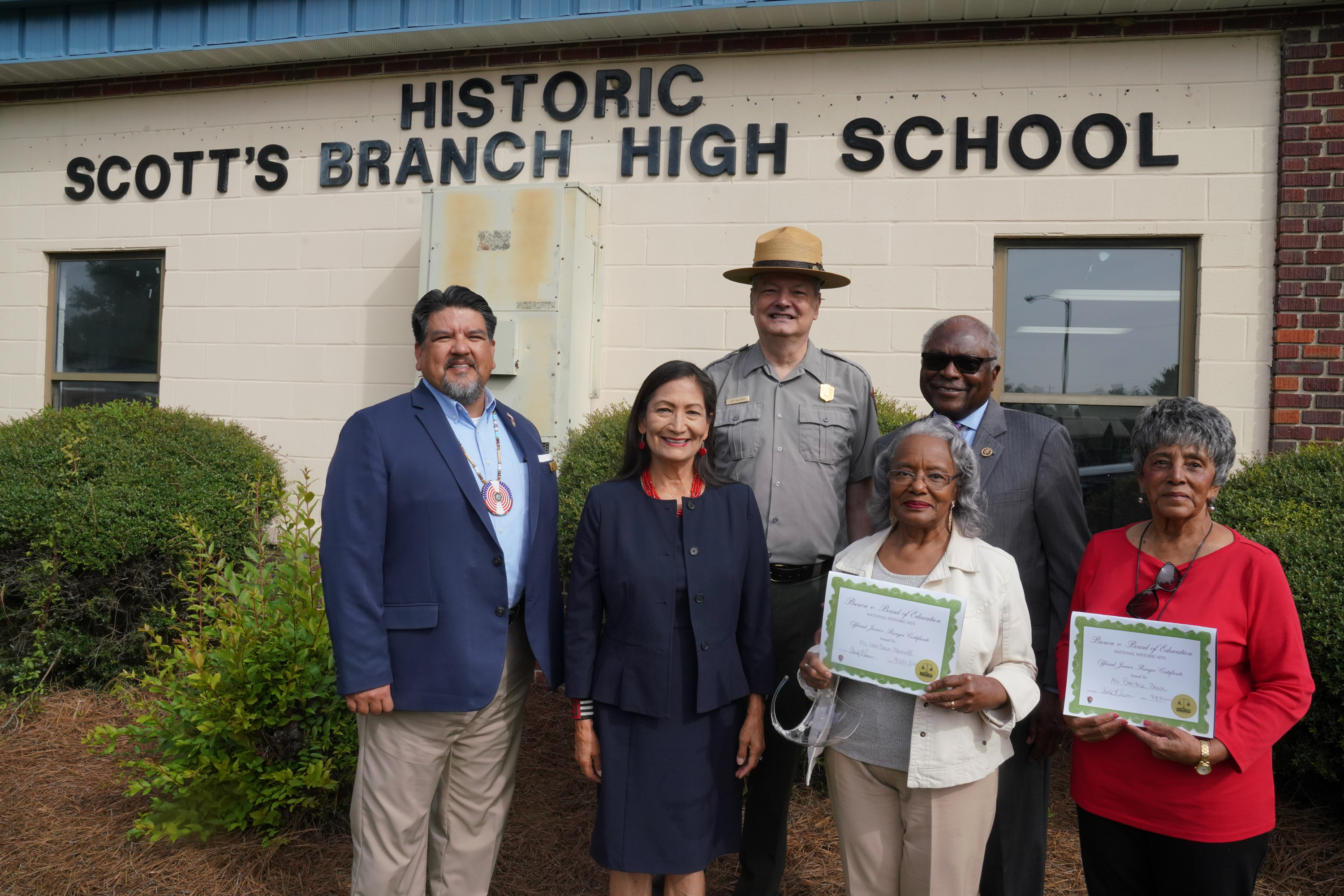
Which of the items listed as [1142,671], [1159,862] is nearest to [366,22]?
[1142,671]

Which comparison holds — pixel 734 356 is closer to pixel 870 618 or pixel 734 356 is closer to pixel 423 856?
pixel 870 618

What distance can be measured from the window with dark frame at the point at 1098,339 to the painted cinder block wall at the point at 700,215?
0.16m

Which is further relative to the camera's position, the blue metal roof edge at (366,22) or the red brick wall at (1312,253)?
the blue metal roof edge at (366,22)

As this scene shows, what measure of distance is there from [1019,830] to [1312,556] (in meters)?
1.73

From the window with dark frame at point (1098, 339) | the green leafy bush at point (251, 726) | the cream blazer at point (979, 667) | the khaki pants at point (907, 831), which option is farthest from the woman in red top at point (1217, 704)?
the window with dark frame at point (1098, 339)

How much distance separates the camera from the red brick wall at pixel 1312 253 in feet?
17.3

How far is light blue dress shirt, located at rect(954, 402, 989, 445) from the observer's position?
2902mm

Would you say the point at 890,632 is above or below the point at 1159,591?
below

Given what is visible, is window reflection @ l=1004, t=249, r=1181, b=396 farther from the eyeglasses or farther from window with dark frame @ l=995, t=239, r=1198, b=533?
the eyeglasses

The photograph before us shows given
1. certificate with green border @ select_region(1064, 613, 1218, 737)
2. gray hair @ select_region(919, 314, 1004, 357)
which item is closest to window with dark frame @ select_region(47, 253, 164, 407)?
gray hair @ select_region(919, 314, 1004, 357)

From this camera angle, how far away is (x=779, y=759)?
329 centimetres

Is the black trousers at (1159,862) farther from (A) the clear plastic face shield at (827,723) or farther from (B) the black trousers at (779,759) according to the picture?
(B) the black trousers at (779,759)

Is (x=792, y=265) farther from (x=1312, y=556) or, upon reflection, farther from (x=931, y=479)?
(x=1312, y=556)

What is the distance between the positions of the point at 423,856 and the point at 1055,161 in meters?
5.10
